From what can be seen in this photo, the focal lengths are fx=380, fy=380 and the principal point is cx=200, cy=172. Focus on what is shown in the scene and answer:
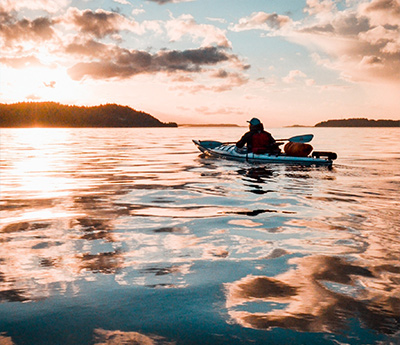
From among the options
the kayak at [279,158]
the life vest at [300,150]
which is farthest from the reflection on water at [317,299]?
the life vest at [300,150]

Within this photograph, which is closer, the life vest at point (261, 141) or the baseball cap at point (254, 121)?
the baseball cap at point (254, 121)

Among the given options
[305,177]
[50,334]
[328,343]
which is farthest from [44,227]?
[305,177]

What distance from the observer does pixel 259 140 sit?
18406 mm

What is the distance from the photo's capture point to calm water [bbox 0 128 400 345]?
3.27 meters

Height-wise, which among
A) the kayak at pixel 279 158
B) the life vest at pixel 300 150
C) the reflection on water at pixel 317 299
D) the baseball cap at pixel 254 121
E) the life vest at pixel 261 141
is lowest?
the reflection on water at pixel 317 299

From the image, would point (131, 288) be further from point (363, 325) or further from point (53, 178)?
point (53, 178)

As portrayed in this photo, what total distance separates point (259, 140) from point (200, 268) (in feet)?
46.4

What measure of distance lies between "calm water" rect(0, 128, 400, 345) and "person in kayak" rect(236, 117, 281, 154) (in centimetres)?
775

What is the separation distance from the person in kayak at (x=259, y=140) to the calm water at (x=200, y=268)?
25.4 feet

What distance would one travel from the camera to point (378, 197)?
1020cm

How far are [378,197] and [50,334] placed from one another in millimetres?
9290

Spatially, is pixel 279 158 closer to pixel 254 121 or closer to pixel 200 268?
pixel 254 121

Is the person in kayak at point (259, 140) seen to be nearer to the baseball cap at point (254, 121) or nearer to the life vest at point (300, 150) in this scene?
the baseball cap at point (254, 121)

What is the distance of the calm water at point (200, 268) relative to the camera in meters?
3.27
